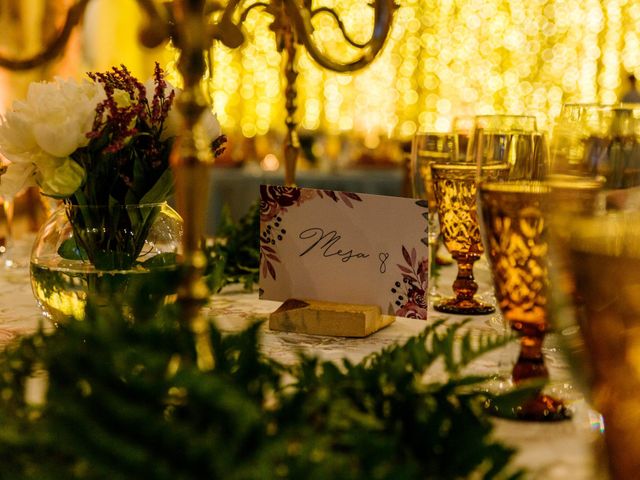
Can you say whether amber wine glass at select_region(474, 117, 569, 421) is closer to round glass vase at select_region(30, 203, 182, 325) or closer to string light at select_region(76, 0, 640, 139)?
round glass vase at select_region(30, 203, 182, 325)

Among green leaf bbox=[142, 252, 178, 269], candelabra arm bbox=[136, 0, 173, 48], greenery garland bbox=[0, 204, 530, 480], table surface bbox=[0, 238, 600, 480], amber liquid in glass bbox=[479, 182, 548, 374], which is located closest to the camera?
greenery garland bbox=[0, 204, 530, 480]

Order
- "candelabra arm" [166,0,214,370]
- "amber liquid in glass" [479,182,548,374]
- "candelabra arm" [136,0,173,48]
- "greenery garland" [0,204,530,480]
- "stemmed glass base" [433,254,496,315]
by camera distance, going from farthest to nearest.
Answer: "stemmed glass base" [433,254,496,315] < "candelabra arm" [136,0,173,48] < "amber liquid in glass" [479,182,548,374] < "candelabra arm" [166,0,214,370] < "greenery garland" [0,204,530,480]

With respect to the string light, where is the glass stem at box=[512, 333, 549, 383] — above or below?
below

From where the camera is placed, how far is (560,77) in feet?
20.3

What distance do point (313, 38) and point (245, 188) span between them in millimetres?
3405

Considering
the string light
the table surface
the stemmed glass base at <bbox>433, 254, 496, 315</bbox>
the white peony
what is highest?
the string light

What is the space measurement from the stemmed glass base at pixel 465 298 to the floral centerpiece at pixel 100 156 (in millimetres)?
440

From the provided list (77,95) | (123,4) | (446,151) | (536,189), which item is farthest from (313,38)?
(123,4)

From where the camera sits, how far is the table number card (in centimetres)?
99

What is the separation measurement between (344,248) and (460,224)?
23 cm

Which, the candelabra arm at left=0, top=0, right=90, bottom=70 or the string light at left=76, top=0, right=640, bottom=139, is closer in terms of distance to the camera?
the candelabra arm at left=0, top=0, right=90, bottom=70

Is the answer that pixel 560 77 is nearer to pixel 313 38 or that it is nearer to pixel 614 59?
pixel 614 59

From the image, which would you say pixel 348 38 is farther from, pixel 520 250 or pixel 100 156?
pixel 520 250

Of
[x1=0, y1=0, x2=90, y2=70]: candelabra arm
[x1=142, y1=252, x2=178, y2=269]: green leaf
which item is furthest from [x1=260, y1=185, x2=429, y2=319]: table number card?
[x1=0, y1=0, x2=90, y2=70]: candelabra arm
